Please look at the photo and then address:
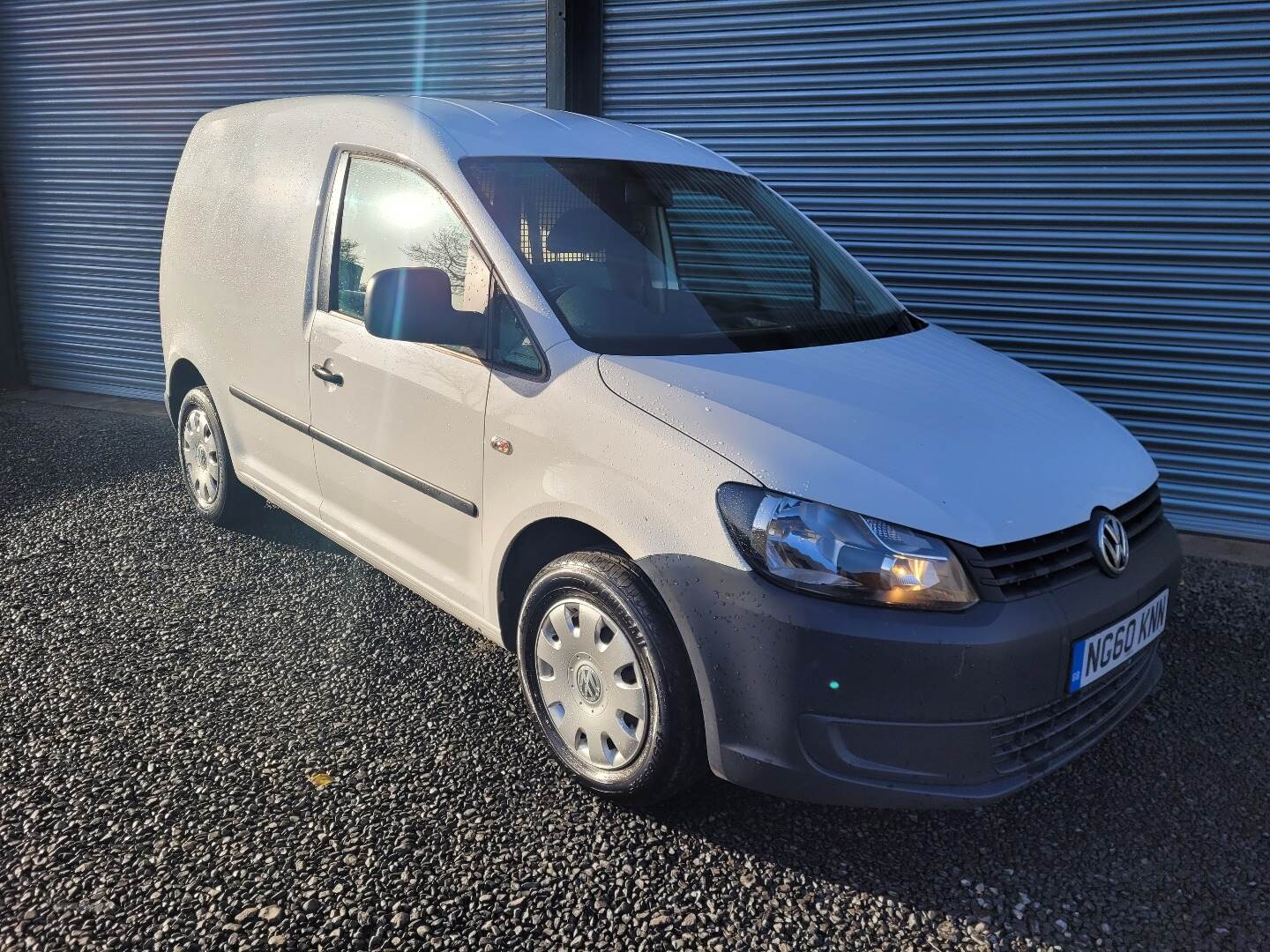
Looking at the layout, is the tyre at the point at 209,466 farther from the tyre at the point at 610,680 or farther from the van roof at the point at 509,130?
the tyre at the point at 610,680

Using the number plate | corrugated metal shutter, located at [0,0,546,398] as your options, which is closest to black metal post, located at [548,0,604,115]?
corrugated metal shutter, located at [0,0,546,398]

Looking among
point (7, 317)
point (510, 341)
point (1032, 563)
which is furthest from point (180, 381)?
point (7, 317)

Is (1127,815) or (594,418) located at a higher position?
(594,418)

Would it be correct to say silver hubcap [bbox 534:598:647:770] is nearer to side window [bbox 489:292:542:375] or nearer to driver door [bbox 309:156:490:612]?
driver door [bbox 309:156:490:612]

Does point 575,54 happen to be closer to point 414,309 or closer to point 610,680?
point 414,309

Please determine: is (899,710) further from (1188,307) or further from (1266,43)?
(1266,43)

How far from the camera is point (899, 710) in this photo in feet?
6.57

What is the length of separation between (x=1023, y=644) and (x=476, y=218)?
1.79 meters

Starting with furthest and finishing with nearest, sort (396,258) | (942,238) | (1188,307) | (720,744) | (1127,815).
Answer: (942,238) < (1188,307) < (396,258) < (1127,815) < (720,744)

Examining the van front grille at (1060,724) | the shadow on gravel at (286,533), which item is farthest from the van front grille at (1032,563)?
the shadow on gravel at (286,533)

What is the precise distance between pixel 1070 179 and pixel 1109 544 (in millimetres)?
3148

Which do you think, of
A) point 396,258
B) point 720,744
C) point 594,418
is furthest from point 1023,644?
point 396,258

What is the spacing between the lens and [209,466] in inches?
172

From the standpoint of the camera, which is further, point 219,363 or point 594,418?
point 219,363
